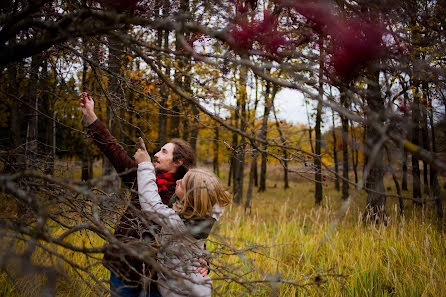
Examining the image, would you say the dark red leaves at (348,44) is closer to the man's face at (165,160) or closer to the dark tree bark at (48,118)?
the man's face at (165,160)

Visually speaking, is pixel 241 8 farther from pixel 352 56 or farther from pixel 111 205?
pixel 111 205

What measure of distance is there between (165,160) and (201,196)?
585 mm

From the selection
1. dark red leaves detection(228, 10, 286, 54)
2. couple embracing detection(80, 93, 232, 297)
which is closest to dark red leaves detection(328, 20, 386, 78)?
dark red leaves detection(228, 10, 286, 54)

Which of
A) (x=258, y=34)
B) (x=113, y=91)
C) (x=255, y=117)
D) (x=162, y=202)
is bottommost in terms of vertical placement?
(x=162, y=202)

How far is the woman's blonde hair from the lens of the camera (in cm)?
161

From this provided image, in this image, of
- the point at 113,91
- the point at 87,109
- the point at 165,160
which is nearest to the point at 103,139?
the point at 87,109

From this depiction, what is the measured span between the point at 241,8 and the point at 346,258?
2.83 metres

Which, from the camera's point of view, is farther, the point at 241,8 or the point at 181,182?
the point at 181,182

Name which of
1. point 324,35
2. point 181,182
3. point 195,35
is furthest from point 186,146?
point 324,35

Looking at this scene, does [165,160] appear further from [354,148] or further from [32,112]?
[32,112]

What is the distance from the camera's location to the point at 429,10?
308cm

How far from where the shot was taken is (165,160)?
2.07 metres

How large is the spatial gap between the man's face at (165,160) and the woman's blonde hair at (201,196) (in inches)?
17.0

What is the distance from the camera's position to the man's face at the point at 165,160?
207 centimetres
